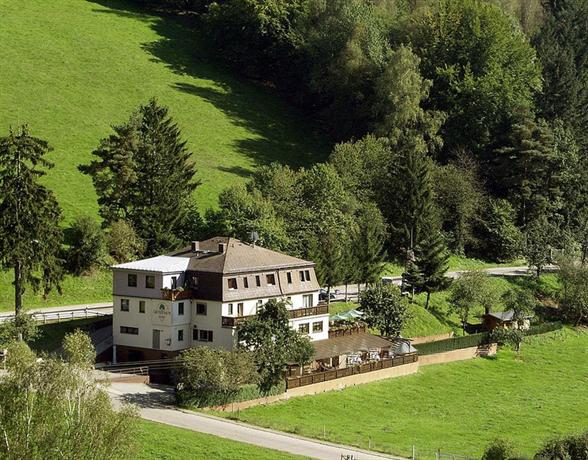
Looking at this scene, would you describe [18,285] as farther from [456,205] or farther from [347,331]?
[456,205]

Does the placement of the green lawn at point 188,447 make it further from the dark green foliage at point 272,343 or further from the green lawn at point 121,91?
the green lawn at point 121,91

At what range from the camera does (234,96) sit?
463 feet

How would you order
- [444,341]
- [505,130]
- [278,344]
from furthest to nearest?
[505,130] < [444,341] < [278,344]

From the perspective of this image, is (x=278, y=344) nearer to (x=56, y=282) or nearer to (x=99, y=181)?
(x=56, y=282)

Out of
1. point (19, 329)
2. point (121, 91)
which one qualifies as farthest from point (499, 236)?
point (19, 329)

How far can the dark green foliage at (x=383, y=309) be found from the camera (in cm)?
8200

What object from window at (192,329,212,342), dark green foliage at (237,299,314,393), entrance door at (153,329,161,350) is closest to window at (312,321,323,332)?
dark green foliage at (237,299,314,393)

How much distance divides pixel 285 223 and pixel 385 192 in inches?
732

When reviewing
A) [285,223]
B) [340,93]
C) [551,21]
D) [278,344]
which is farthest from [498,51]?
[278,344]

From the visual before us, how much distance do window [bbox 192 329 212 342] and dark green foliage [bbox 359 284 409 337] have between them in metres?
14.2

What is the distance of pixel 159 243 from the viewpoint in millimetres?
88500

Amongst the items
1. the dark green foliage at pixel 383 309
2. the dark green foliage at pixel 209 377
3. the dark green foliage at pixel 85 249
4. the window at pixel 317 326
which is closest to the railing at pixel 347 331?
the window at pixel 317 326

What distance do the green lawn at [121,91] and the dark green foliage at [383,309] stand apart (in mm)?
27938

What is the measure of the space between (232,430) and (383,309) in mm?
25435
